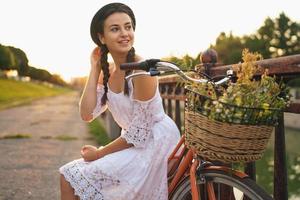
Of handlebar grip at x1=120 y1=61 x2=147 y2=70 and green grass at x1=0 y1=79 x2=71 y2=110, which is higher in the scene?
handlebar grip at x1=120 y1=61 x2=147 y2=70

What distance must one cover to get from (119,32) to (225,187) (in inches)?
42.0

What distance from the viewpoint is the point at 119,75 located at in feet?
8.87

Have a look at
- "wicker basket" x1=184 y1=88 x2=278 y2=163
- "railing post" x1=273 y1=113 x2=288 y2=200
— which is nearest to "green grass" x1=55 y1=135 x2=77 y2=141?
"railing post" x1=273 y1=113 x2=288 y2=200

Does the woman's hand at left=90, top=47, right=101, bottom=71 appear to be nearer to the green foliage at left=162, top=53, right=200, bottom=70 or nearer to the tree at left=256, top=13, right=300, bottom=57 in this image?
the green foliage at left=162, top=53, right=200, bottom=70

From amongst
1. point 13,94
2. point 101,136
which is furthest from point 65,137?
point 13,94

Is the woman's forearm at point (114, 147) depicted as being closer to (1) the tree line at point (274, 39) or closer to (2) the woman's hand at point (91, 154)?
(2) the woman's hand at point (91, 154)

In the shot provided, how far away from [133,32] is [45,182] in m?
2.62

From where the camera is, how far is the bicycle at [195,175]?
6.01 ft

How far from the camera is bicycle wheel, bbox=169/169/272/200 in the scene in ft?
5.84

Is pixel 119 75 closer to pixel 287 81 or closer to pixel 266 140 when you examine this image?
pixel 287 81

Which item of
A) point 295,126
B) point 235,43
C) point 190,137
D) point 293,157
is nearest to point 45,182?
point 190,137

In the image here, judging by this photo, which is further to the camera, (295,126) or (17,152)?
(295,126)

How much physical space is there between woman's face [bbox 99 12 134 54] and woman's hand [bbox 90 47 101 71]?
209mm

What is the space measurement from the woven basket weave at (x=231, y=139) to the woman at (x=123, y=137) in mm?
686
